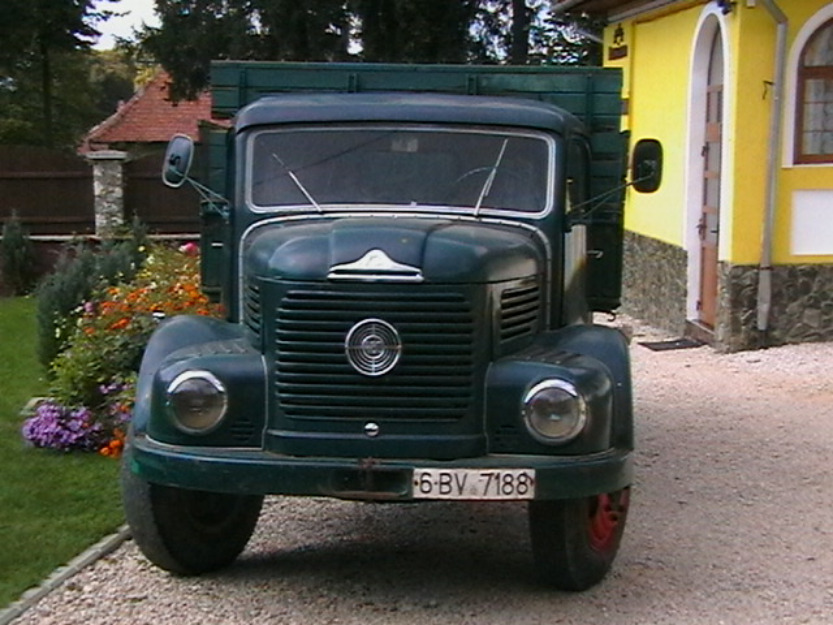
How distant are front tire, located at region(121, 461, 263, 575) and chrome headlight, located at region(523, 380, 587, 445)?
1519mm

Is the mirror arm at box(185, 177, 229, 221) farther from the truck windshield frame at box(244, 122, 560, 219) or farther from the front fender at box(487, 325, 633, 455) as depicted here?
the front fender at box(487, 325, 633, 455)

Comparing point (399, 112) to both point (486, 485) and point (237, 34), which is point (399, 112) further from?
point (237, 34)

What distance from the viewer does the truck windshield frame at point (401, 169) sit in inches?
254

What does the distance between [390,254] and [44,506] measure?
9.78ft

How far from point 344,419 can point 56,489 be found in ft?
9.64

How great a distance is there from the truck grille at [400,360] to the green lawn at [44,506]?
5.35 feet

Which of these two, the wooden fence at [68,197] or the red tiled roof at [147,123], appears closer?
Answer: the wooden fence at [68,197]

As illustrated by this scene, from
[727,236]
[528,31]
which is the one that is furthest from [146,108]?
[727,236]

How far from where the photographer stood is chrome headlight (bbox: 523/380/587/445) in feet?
18.3

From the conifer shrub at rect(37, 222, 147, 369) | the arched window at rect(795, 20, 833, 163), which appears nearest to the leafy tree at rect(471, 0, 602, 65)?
the arched window at rect(795, 20, 833, 163)

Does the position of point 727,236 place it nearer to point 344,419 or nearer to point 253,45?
point 344,419

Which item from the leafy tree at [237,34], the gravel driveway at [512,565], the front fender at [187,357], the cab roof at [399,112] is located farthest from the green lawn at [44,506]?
the leafy tree at [237,34]

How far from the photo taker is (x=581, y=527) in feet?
19.7

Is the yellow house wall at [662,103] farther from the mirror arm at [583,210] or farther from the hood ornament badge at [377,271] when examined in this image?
the hood ornament badge at [377,271]
